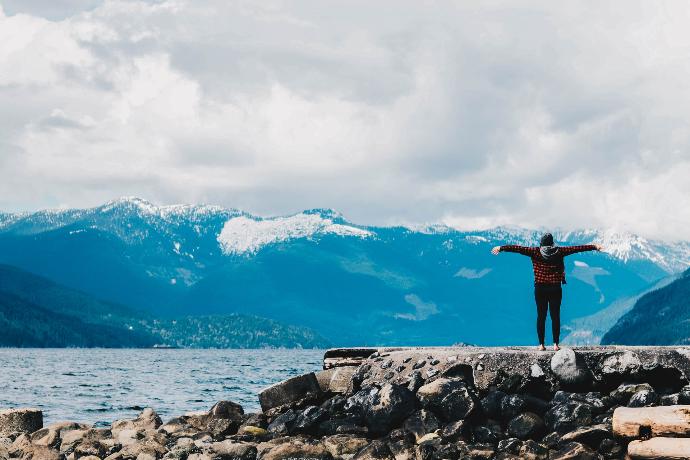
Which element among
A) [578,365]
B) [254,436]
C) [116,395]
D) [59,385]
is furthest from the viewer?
[59,385]

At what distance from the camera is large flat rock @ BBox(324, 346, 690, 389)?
1853 centimetres

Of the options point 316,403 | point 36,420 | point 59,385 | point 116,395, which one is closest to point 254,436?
point 316,403

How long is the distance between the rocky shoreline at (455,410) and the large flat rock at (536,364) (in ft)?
0.08

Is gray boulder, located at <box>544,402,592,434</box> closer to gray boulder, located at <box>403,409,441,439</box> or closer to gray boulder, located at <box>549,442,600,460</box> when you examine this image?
gray boulder, located at <box>549,442,600,460</box>

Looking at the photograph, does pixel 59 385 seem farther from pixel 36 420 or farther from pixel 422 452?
pixel 422 452

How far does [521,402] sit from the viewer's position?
1823 centimetres

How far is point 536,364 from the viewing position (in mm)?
19078

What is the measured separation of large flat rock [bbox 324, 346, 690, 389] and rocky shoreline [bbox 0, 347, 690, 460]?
0.08 ft

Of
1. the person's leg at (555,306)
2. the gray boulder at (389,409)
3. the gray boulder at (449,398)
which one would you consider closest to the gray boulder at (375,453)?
the gray boulder at (389,409)

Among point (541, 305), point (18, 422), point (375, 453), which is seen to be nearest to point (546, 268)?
point (541, 305)

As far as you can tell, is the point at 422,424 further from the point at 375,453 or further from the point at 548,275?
the point at 548,275

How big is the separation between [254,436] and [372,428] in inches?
135

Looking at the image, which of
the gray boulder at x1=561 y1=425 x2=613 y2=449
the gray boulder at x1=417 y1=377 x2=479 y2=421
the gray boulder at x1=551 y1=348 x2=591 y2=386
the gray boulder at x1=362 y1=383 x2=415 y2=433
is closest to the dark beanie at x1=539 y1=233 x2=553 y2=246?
the gray boulder at x1=551 y1=348 x2=591 y2=386

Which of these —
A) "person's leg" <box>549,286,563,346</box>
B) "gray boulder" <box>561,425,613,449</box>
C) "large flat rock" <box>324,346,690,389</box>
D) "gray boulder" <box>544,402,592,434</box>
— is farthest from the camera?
"person's leg" <box>549,286,563,346</box>
